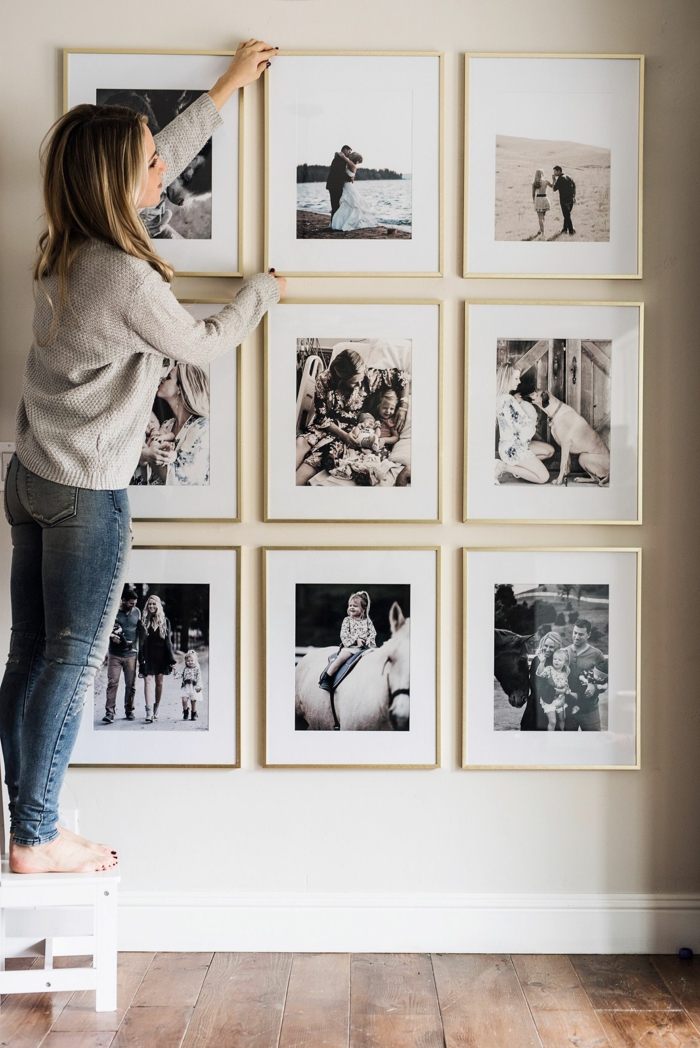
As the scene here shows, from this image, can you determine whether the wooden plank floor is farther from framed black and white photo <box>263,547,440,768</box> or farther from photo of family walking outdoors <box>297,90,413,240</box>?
photo of family walking outdoors <box>297,90,413,240</box>

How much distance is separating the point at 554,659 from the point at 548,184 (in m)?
1.02

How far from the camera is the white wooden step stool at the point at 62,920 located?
1469 mm

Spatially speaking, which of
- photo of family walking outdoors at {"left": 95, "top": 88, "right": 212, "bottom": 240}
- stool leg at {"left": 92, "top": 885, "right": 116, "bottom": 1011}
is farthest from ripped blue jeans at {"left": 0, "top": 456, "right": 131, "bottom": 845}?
photo of family walking outdoors at {"left": 95, "top": 88, "right": 212, "bottom": 240}

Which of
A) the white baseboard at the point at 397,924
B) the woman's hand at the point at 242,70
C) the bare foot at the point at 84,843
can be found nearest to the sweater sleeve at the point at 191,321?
the woman's hand at the point at 242,70

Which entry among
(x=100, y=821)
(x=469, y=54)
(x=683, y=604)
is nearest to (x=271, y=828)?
(x=100, y=821)

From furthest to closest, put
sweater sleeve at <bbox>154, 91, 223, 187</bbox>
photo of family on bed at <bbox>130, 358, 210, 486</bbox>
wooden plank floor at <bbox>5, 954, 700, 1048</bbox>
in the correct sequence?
1. photo of family on bed at <bbox>130, 358, 210, 486</bbox>
2. sweater sleeve at <bbox>154, 91, 223, 187</bbox>
3. wooden plank floor at <bbox>5, 954, 700, 1048</bbox>

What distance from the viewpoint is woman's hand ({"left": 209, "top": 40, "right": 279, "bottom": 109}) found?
1.67 m

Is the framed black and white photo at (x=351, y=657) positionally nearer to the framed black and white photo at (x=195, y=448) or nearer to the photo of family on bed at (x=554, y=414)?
the framed black and white photo at (x=195, y=448)

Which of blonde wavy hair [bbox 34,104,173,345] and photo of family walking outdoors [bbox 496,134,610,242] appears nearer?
blonde wavy hair [bbox 34,104,173,345]

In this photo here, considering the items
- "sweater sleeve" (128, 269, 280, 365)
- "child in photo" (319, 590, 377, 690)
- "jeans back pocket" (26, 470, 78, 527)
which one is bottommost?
"child in photo" (319, 590, 377, 690)

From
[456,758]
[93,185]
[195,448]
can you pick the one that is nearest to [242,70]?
[93,185]

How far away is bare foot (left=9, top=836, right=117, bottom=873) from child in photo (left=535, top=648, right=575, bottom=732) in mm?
937

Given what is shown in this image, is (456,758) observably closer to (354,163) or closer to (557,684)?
(557,684)

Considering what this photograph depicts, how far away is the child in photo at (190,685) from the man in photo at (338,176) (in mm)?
1028
